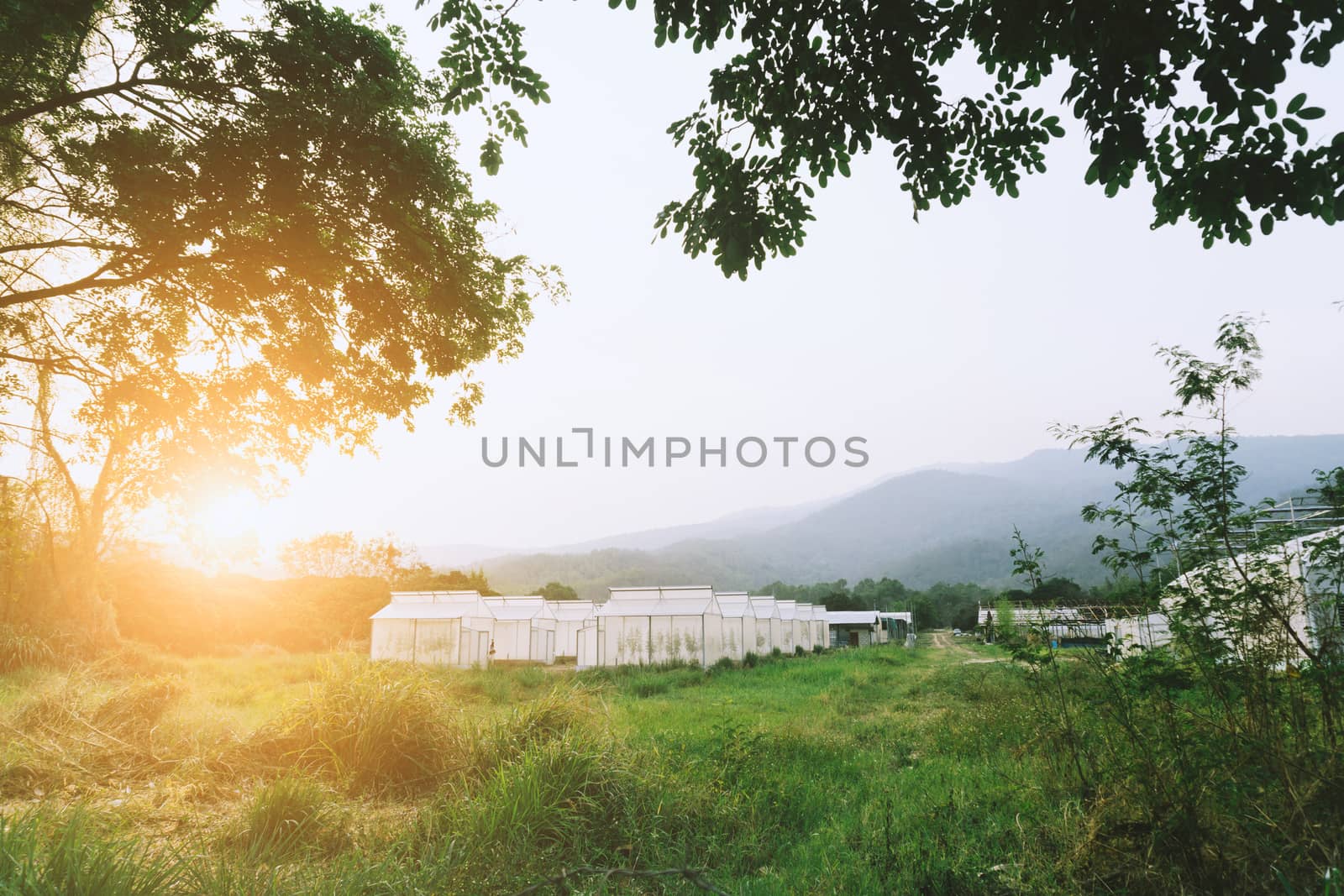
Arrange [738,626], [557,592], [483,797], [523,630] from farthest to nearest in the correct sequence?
[557,592] → [523,630] → [738,626] → [483,797]

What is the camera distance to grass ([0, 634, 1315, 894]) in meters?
4.00

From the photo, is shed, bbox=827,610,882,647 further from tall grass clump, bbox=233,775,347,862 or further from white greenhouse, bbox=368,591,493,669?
tall grass clump, bbox=233,775,347,862

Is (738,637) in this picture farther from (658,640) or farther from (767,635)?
(767,635)

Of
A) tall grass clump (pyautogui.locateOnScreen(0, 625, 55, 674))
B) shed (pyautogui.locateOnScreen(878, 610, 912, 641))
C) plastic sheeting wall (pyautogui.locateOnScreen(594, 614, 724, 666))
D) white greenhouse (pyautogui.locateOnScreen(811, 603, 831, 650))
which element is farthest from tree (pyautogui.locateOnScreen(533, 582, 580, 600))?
tall grass clump (pyautogui.locateOnScreen(0, 625, 55, 674))

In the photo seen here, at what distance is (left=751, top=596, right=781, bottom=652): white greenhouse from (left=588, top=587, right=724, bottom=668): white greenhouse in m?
5.03

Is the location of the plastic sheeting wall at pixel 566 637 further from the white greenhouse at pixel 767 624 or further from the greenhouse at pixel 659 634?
the white greenhouse at pixel 767 624

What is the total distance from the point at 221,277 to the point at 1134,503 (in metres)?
10.3

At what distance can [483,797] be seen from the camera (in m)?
5.12

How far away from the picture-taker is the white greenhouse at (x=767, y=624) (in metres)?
29.7

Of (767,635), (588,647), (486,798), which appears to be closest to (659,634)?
(588,647)

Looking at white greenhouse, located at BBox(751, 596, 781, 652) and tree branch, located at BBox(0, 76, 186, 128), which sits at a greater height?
tree branch, located at BBox(0, 76, 186, 128)

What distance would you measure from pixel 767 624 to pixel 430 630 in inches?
575

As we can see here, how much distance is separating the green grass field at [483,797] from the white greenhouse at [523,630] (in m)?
19.7

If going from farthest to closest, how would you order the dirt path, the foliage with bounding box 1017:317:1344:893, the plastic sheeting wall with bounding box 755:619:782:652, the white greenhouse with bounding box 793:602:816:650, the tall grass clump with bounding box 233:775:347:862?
the white greenhouse with bounding box 793:602:816:650
the plastic sheeting wall with bounding box 755:619:782:652
the dirt path
the tall grass clump with bounding box 233:775:347:862
the foliage with bounding box 1017:317:1344:893
